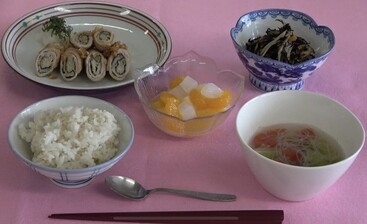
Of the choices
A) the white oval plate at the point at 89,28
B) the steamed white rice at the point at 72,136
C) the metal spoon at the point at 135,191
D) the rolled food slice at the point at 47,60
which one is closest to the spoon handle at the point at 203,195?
the metal spoon at the point at 135,191

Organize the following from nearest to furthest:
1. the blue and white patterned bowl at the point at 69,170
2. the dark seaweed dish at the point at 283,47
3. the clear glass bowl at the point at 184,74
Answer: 1. the blue and white patterned bowl at the point at 69,170
2. the clear glass bowl at the point at 184,74
3. the dark seaweed dish at the point at 283,47

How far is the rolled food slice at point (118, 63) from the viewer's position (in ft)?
3.55

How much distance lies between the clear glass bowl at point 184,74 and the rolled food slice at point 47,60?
0.18 m

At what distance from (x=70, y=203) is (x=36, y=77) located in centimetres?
33

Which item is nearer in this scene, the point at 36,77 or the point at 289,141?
the point at 289,141

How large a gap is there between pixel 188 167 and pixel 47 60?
0.40m

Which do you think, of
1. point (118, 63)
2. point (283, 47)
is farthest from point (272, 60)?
point (118, 63)

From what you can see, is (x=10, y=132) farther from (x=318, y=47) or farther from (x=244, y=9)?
(x=244, y=9)

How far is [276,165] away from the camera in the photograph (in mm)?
761

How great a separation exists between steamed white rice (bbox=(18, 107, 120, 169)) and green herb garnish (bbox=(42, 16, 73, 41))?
31 cm

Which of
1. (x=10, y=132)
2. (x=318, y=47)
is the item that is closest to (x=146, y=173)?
(x=10, y=132)

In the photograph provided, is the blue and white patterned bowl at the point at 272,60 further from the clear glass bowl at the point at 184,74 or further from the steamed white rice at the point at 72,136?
the steamed white rice at the point at 72,136

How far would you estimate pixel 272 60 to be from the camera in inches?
40.2

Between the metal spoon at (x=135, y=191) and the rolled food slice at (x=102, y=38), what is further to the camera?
the rolled food slice at (x=102, y=38)
